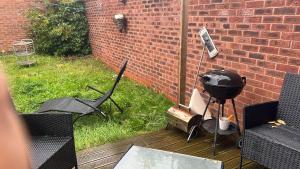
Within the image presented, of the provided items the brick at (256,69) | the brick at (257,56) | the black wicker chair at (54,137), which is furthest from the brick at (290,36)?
the black wicker chair at (54,137)

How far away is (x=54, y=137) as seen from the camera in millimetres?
2428

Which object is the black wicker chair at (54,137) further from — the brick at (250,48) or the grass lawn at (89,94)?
the brick at (250,48)

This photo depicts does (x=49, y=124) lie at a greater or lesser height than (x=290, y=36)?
lesser

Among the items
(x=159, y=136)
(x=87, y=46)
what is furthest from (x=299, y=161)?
(x=87, y=46)

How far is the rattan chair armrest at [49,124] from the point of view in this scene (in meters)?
2.40

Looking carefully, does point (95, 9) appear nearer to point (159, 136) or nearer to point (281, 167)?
point (159, 136)

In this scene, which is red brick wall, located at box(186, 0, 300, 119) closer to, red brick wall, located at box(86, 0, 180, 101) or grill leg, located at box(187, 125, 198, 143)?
grill leg, located at box(187, 125, 198, 143)

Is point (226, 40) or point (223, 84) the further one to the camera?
point (226, 40)

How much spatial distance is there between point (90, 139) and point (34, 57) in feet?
22.7

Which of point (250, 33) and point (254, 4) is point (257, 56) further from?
point (254, 4)

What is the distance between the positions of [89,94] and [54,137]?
2880 millimetres

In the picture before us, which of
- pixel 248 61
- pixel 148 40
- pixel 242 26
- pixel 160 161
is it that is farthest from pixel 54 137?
pixel 148 40

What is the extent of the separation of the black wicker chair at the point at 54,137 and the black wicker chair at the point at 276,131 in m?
1.53

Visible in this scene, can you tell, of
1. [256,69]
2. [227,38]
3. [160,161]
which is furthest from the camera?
[227,38]
